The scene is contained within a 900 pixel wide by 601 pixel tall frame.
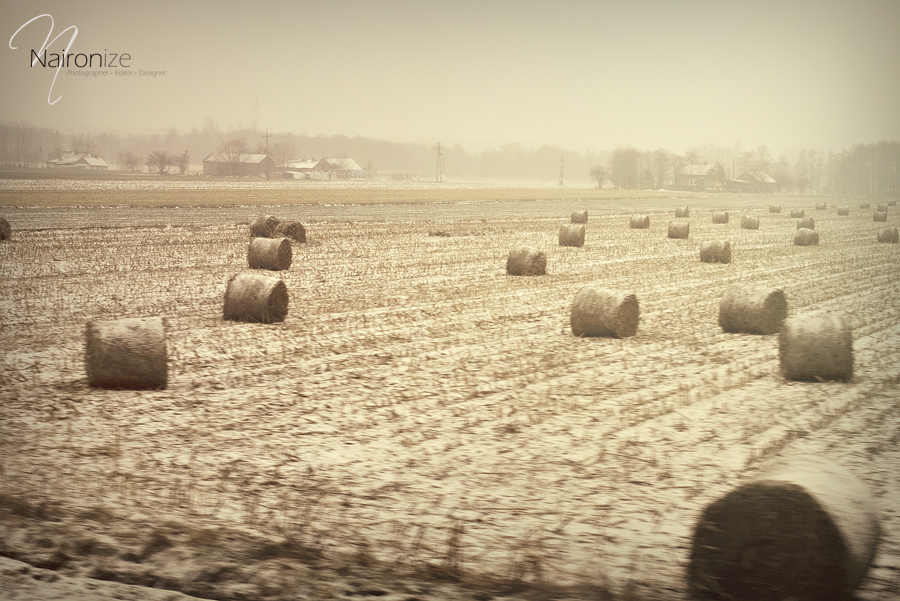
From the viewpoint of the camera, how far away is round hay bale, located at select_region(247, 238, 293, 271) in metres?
21.3

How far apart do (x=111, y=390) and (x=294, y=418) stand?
9.03 feet

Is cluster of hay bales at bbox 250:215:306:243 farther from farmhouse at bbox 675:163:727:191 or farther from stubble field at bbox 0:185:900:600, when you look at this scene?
farmhouse at bbox 675:163:727:191

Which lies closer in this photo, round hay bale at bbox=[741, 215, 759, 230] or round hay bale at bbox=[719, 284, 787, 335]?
round hay bale at bbox=[719, 284, 787, 335]

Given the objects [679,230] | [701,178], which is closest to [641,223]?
[679,230]

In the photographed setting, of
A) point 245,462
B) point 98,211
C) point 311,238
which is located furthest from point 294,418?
point 98,211

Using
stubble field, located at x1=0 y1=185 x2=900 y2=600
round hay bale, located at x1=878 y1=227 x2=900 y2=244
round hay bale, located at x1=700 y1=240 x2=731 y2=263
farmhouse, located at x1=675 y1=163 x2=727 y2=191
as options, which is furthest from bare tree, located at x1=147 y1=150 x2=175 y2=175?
stubble field, located at x1=0 y1=185 x2=900 y2=600

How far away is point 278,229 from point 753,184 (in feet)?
469

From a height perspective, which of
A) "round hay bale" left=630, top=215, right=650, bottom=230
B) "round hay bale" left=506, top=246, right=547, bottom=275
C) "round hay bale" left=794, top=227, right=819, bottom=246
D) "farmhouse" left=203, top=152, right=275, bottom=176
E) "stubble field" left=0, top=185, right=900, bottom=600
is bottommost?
"stubble field" left=0, top=185, right=900, bottom=600

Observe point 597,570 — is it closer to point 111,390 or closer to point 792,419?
point 792,419

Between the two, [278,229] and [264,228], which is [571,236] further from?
[264,228]

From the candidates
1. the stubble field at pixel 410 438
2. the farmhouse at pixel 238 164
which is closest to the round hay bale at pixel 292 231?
the stubble field at pixel 410 438

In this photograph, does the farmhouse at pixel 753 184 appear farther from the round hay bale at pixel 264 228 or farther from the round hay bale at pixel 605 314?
the round hay bale at pixel 605 314

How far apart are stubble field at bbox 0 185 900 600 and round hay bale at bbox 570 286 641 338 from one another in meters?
0.34

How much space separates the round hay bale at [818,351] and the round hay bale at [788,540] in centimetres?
579
